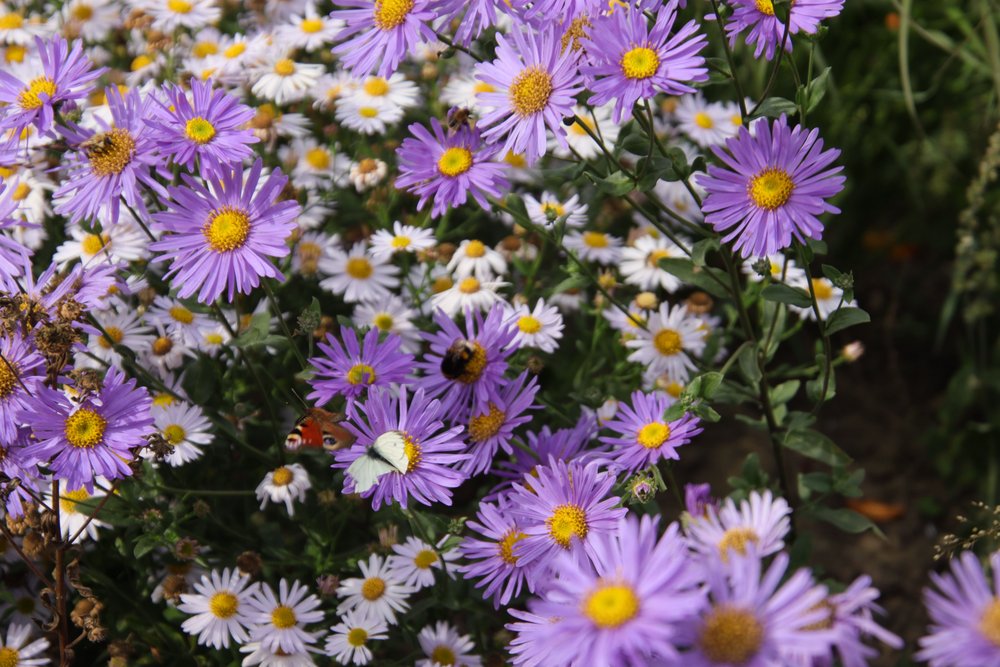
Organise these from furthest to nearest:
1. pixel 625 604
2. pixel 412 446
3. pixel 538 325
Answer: pixel 538 325
pixel 412 446
pixel 625 604

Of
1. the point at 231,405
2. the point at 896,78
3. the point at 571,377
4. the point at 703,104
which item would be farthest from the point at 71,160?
the point at 896,78

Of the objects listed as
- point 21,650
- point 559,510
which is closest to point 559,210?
point 559,510

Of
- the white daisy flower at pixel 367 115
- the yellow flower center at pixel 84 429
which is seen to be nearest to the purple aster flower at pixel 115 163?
the yellow flower center at pixel 84 429

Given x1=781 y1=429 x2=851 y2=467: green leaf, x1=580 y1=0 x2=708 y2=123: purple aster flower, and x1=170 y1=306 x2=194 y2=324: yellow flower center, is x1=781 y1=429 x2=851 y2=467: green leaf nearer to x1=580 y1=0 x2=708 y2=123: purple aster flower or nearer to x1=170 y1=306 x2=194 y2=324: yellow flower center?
x1=580 y1=0 x2=708 y2=123: purple aster flower

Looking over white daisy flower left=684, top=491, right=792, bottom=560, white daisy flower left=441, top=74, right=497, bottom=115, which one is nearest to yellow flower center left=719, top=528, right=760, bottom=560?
white daisy flower left=684, top=491, right=792, bottom=560

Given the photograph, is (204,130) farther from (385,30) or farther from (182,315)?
(182,315)

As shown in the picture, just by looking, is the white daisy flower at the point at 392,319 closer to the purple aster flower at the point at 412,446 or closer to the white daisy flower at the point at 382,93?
the purple aster flower at the point at 412,446
